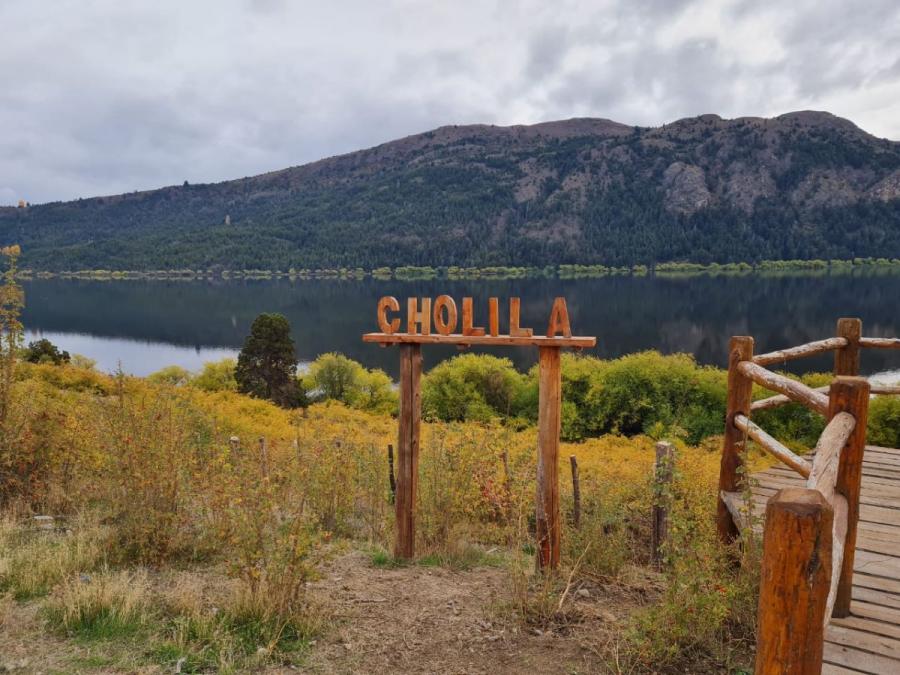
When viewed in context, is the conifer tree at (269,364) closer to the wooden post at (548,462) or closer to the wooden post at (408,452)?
the wooden post at (408,452)

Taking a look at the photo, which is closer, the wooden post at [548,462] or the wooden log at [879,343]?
the wooden post at [548,462]

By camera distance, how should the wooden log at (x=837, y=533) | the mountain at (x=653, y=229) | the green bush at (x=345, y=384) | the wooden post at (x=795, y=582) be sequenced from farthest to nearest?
the mountain at (x=653, y=229)
the green bush at (x=345, y=384)
the wooden log at (x=837, y=533)
the wooden post at (x=795, y=582)

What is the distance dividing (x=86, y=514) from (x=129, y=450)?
1589 mm

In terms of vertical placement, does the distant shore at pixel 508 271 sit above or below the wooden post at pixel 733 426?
above

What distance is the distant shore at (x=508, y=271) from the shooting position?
449 ft

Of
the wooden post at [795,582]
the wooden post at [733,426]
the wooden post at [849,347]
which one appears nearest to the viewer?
the wooden post at [795,582]

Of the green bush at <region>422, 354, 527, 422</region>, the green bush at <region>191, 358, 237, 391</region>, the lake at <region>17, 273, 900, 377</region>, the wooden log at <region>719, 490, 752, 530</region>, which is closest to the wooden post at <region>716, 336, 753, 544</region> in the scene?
the wooden log at <region>719, 490, 752, 530</region>

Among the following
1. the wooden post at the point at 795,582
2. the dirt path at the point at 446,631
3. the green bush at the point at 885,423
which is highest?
the wooden post at the point at 795,582

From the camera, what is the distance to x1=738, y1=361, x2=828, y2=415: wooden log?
105 inches

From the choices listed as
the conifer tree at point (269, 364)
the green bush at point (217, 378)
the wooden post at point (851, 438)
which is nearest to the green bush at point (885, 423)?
the wooden post at point (851, 438)

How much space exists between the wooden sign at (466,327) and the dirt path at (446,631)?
2.20 m

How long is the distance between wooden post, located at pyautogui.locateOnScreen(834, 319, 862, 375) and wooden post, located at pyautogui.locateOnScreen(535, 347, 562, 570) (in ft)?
8.84

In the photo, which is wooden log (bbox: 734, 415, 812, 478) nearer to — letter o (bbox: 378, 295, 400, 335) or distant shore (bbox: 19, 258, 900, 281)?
letter o (bbox: 378, 295, 400, 335)

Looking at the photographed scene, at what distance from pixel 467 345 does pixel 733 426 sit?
2.48m
